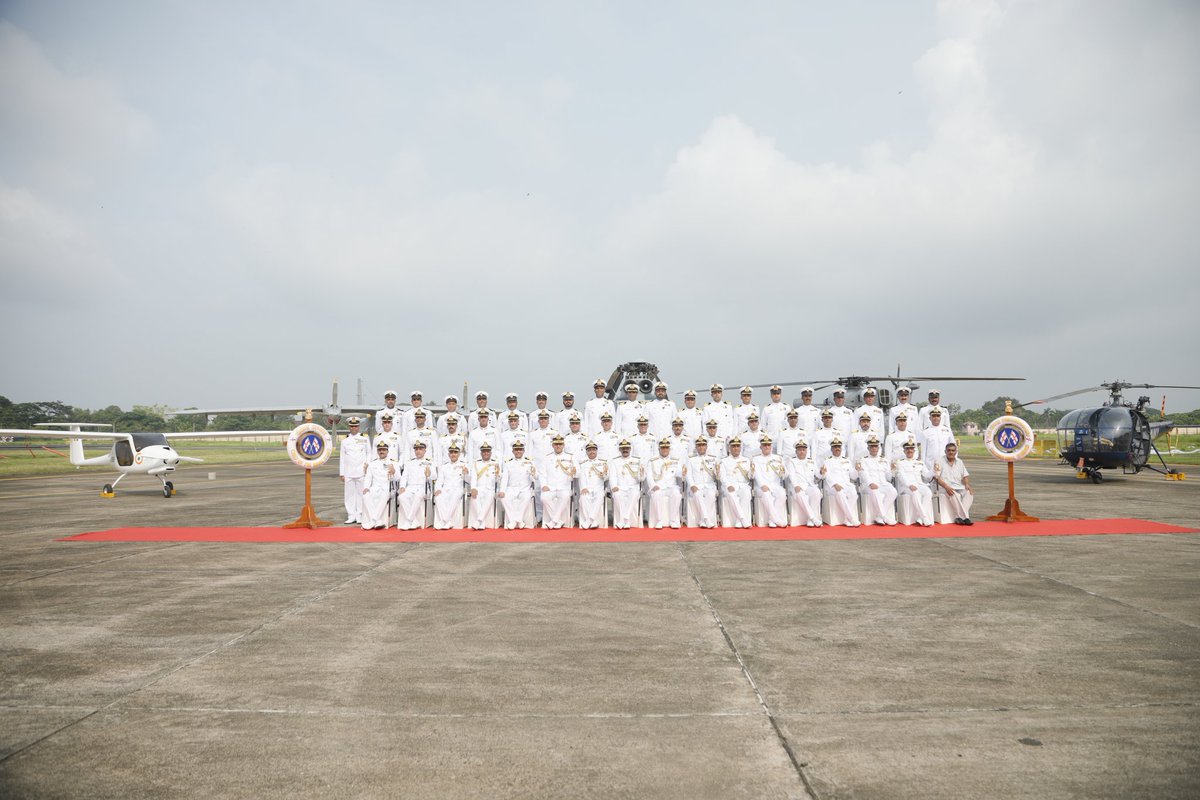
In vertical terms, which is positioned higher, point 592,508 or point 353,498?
point 353,498

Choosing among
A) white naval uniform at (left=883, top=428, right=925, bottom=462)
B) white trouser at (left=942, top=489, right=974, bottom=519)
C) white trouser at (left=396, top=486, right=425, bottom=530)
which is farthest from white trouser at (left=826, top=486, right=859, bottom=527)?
white trouser at (left=396, top=486, right=425, bottom=530)

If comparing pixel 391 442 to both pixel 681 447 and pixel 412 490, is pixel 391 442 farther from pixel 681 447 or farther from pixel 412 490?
pixel 681 447

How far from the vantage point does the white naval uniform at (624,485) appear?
9.63m

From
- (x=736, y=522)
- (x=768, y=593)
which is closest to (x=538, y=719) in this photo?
(x=768, y=593)

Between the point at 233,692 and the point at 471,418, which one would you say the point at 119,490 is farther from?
the point at 233,692

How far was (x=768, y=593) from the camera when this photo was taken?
18.5 ft

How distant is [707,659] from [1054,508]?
439 inches

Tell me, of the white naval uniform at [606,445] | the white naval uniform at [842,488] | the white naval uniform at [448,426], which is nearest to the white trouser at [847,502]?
the white naval uniform at [842,488]

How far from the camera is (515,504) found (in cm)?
971

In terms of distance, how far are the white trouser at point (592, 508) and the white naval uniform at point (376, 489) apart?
9.47ft

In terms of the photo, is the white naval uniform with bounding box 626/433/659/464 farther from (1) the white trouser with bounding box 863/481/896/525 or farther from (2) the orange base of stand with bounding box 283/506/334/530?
(2) the orange base of stand with bounding box 283/506/334/530

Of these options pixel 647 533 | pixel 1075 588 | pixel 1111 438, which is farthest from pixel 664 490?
pixel 1111 438

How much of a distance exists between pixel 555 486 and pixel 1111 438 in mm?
16808

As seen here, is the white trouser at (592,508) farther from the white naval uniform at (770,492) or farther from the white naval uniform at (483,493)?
the white naval uniform at (770,492)
